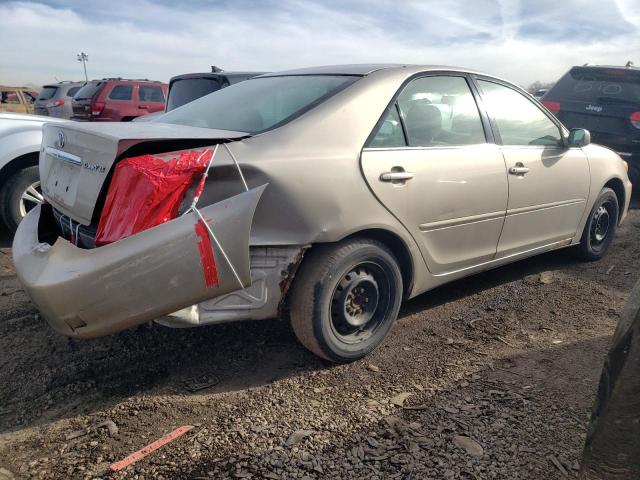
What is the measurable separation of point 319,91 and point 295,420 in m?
1.76

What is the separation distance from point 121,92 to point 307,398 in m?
12.1

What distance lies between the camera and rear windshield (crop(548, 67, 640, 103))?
22.6ft

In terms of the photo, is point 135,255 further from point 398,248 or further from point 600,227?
point 600,227

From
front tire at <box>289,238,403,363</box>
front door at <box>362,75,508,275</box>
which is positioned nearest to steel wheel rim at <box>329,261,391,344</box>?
front tire at <box>289,238,403,363</box>

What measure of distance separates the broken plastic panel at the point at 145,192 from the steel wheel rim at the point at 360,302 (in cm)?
98

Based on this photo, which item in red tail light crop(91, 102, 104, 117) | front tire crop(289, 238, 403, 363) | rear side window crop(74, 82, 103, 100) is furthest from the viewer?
rear side window crop(74, 82, 103, 100)

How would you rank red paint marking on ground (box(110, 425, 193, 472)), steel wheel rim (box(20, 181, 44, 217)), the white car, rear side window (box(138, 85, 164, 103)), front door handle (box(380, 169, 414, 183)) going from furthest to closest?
rear side window (box(138, 85, 164, 103)) < steel wheel rim (box(20, 181, 44, 217)) < the white car < front door handle (box(380, 169, 414, 183)) < red paint marking on ground (box(110, 425, 193, 472))

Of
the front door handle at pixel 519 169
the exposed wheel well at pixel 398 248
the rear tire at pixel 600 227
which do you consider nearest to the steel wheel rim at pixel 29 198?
the exposed wheel well at pixel 398 248

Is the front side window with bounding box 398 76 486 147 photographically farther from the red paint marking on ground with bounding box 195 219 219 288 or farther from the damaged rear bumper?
the red paint marking on ground with bounding box 195 219 219 288

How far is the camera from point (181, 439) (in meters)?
2.25

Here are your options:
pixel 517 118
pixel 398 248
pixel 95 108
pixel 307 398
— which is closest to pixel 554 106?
pixel 517 118

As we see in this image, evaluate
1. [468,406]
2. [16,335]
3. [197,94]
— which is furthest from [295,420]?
[197,94]

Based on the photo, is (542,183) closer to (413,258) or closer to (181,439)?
(413,258)

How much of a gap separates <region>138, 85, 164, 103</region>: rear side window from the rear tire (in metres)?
11.4
